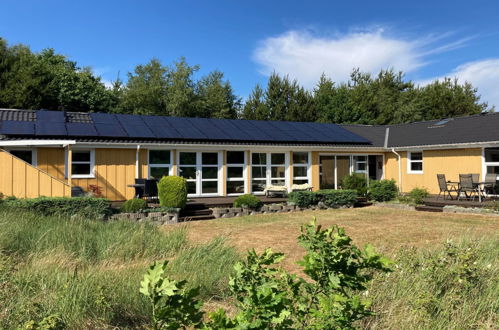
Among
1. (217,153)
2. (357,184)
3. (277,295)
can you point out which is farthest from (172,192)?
(277,295)

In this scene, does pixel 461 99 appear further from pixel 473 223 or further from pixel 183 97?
pixel 473 223

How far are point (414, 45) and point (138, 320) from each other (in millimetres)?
25929

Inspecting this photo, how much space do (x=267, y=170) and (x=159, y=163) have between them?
569cm

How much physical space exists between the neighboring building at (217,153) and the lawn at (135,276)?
26.8ft

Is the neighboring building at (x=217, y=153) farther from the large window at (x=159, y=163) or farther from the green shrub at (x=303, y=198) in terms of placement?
the green shrub at (x=303, y=198)

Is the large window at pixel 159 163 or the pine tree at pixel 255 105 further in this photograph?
the pine tree at pixel 255 105

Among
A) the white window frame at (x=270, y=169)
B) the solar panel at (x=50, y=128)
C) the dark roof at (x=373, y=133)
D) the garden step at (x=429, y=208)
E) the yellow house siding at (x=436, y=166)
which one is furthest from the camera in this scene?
the dark roof at (x=373, y=133)

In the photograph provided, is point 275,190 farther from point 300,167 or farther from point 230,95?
point 230,95

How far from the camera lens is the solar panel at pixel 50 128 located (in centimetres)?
1578

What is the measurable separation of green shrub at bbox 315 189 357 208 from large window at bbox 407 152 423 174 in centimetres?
584

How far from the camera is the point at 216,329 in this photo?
2.27 m

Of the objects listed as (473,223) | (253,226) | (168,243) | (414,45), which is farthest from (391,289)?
(414,45)

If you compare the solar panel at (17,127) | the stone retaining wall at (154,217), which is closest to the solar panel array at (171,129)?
the solar panel at (17,127)

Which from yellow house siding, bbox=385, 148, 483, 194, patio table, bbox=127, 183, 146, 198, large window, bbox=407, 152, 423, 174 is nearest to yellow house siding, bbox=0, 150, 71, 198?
patio table, bbox=127, 183, 146, 198
